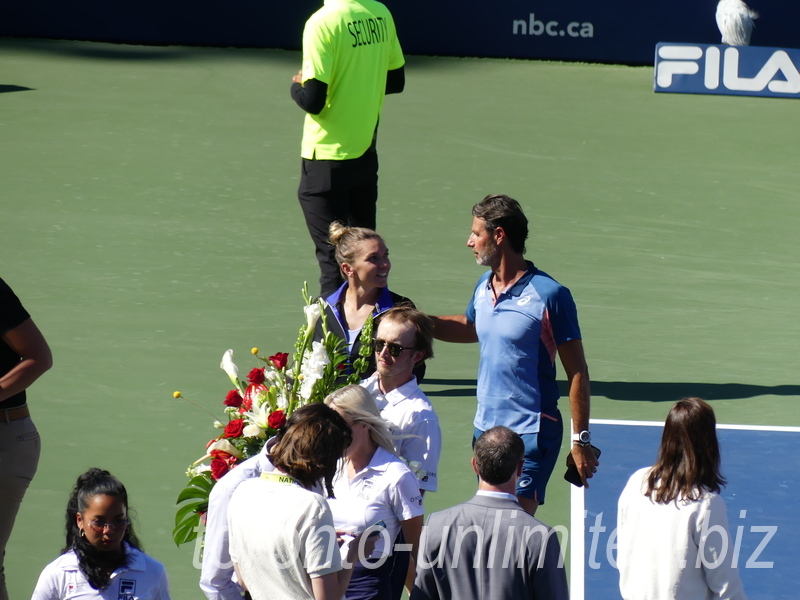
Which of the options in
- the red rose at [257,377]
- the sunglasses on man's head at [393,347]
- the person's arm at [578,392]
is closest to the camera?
the red rose at [257,377]

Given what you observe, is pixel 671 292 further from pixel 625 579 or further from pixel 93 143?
pixel 93 143

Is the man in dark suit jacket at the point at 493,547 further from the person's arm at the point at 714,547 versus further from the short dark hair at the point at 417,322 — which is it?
the short dark hair at the point at 417,322

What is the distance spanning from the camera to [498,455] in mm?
4461

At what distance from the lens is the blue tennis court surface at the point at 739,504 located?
20.7 feet

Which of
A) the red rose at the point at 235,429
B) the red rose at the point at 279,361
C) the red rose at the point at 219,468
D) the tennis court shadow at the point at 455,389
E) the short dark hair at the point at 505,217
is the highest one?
the short dark hair at the point at 505,217

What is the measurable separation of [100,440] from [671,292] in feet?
17.7

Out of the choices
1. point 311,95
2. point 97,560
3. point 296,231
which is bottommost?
point 296,231

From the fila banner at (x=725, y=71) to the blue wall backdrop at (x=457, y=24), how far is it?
1.26 meters

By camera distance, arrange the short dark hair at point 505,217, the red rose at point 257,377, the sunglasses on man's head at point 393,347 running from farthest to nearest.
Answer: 1. the short dark hair at point 505,217
2. the sunglasses on man's head at point 393,347
3. the red rose at point 257,377

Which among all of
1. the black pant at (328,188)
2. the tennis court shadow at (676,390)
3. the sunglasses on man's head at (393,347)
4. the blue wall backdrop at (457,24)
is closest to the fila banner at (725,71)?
the blue wall backdrop at (457,24)

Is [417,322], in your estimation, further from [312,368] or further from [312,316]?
[312,368]

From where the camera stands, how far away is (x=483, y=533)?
4340 mm

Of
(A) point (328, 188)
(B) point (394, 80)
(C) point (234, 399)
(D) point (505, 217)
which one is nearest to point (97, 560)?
(C) point (234, 399)

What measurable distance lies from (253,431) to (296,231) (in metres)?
7.39
